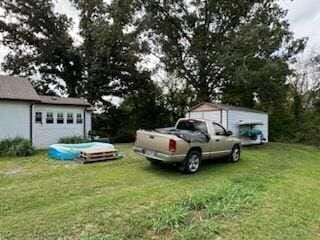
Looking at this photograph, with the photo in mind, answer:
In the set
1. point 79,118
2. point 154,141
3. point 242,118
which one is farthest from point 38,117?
point 242,118

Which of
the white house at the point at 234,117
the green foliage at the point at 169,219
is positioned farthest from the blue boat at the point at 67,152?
the white house at the point at 234,117

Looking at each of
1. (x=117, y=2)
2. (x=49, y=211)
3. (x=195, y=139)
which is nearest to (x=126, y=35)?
(x=117, y=2)

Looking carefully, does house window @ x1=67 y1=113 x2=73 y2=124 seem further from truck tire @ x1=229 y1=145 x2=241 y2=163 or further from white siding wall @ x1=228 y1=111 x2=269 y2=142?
truck tire @ x1=229 y1=145 x2=241 y2=163

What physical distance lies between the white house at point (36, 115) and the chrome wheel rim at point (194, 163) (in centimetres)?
985

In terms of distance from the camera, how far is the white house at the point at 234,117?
57.4ft

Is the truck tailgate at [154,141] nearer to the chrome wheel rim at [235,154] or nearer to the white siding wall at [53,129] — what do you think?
the chrome wheel rim at [235,154]

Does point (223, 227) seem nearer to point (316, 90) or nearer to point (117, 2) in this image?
point (117, 2)

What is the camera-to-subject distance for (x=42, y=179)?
9.11m

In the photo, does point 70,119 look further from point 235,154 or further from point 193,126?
point 235,154

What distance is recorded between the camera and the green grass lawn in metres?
5.42

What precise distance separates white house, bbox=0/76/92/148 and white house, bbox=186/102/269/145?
6898 millimetres

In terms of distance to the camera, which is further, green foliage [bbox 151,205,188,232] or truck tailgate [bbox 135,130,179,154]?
Answer: truck tailgate [bbox 135,130,179,154]

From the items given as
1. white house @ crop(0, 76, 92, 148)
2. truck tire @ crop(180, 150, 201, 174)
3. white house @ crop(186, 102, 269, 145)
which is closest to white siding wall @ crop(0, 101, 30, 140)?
white house @ crop(0, 76, 92, 148)

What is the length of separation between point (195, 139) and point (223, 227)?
5024 millimetres
